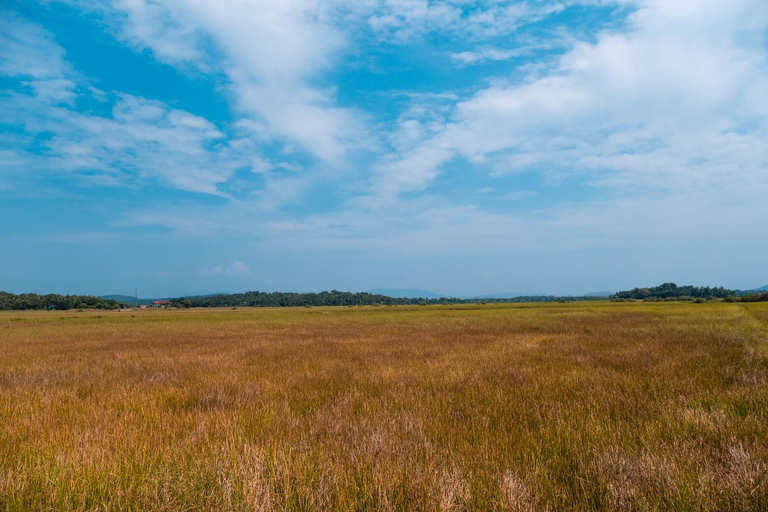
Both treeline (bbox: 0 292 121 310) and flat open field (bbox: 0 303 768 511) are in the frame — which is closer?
flat open field (bbox: 0 303 768 511)

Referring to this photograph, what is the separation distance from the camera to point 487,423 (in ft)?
15.9

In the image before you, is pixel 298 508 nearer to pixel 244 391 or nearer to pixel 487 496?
pixel 487 496

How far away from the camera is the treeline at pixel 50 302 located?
6378 inches

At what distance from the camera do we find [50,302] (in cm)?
16675

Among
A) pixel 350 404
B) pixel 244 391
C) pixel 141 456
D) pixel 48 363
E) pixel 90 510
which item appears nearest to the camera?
pixel 90 510

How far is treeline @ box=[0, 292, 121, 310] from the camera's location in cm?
16200

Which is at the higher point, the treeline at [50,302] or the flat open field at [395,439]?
the flat open field at [395,439]

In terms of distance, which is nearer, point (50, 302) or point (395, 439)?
point (395, 439)

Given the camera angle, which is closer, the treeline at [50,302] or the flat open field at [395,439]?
the flat open field at [395,439]

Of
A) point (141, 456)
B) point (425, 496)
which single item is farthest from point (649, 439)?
point (141, 456)

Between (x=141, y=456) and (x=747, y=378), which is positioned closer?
(x=141, y=456)

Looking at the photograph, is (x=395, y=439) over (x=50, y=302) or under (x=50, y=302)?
over

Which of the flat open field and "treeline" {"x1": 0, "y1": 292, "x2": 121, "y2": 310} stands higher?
the flat open field

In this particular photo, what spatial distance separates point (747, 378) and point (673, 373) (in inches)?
46.9
